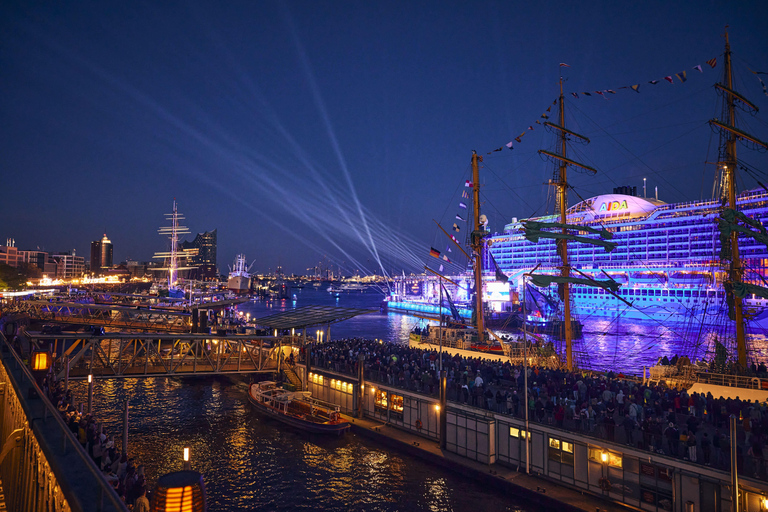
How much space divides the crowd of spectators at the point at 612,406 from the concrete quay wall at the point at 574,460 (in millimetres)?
386

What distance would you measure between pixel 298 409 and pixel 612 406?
64.3ft

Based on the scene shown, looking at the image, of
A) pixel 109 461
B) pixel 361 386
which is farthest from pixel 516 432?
pixel 109 461

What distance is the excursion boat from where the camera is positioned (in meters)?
27.7

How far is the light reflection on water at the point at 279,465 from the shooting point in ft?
66.5

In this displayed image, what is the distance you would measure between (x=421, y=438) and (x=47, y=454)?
876 inches

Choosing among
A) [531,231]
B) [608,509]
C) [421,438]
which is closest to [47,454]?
[608,509]

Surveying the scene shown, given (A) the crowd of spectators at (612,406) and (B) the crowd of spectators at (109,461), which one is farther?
(A) the crowd of spectators at (612,406)

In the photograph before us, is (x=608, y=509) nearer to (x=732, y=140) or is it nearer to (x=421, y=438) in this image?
(x=421, y=438)

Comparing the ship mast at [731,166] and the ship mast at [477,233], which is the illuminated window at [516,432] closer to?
the ship mast at [731,166]

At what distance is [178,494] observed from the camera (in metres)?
5.75

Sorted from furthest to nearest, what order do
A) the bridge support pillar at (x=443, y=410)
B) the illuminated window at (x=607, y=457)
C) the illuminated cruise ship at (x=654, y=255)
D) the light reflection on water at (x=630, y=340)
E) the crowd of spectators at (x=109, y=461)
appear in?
the illuminated cruise ship at (x=654, y=255), the light reflection on water at (x=630, y=340), the bridge support pillar at (x=443, y=410), the illuminated window at (x=607, y=457), the crowd of spectators at (x=109, y=461)

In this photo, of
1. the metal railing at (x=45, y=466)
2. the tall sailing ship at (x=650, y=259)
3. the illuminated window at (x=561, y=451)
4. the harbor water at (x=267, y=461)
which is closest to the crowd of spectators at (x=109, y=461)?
the metal railing at (x=45, y=466)

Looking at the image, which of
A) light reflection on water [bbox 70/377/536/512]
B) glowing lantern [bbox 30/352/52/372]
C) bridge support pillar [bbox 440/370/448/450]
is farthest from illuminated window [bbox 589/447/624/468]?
glowing lantern [bbox 30/352/52/372]

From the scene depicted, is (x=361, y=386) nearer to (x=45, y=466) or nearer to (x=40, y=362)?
(x=40, y=362)
